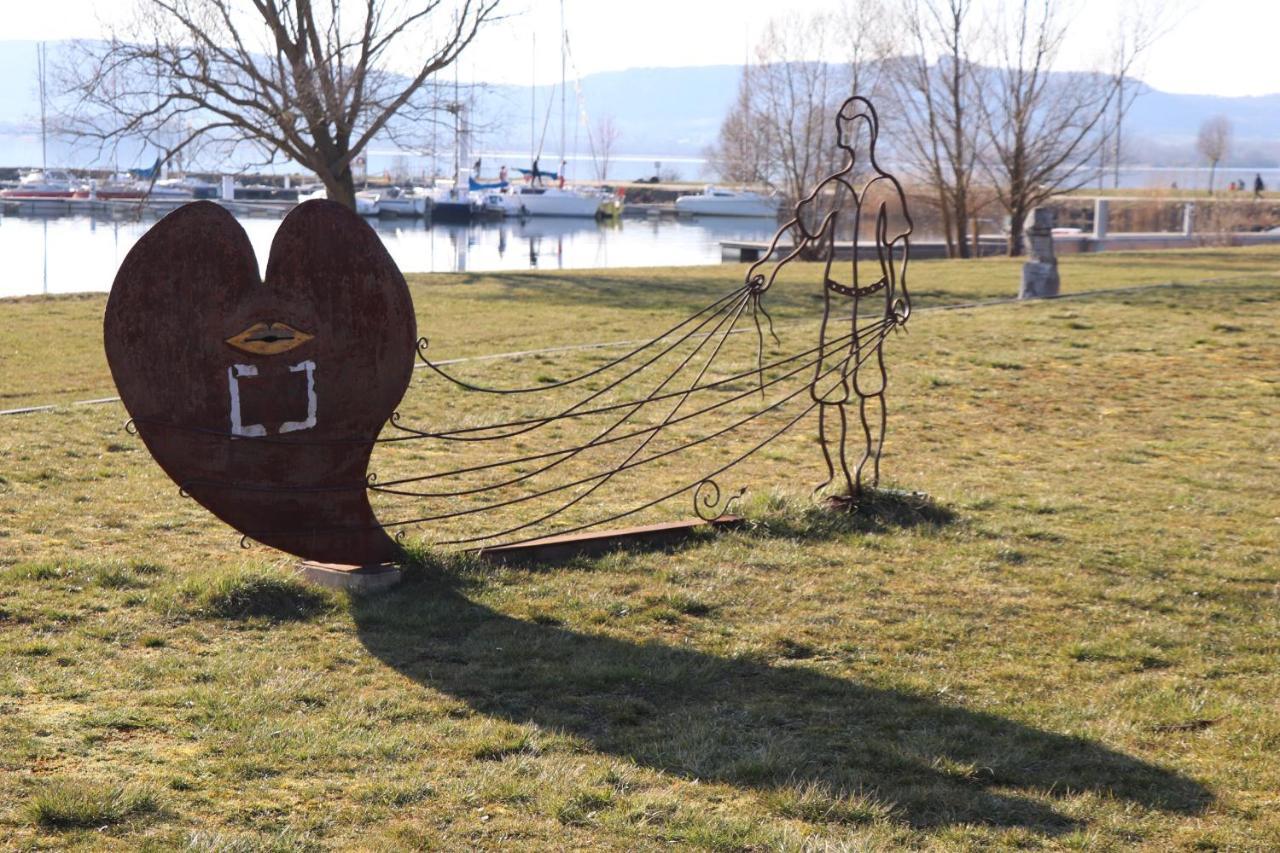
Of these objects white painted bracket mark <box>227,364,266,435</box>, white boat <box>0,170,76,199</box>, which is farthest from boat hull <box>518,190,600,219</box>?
white painted bracket mark <box>227,364,266,435</box>

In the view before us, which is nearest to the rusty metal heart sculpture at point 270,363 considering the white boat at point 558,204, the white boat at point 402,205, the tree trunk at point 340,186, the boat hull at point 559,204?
the tree trunk at point 340,186

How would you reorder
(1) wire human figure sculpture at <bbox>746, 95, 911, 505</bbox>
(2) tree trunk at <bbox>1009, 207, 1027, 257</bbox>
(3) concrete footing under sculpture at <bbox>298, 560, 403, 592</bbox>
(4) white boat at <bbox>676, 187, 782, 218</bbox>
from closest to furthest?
1. (3) concrete footing under sculpture at <bbox>298, 560, 403, 592</bbox>
2. (1) wire human figure sculpture at <bbox>746, 95, 911, 505</bbox>
3. (2) tree trunk at <bbox>1009, 207, 1027, 257</bbox>
4. (4) white boat at <bbox>676, 187, 782, 218</bbox>

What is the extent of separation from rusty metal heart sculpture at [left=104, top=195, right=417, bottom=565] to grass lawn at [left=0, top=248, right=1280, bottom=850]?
1.46 feet

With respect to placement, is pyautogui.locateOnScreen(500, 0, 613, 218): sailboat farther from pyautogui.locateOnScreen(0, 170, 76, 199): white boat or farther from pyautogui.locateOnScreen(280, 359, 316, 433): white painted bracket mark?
pyautogui.locateOnScreen(280, 359, 316, 433): white painted bracket mark

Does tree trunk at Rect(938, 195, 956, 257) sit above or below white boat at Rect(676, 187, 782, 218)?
below

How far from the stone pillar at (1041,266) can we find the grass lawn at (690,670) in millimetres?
8846

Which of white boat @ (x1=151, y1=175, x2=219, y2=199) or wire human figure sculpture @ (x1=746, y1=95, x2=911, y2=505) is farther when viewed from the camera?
white boat @ (x1=151, y1=175, x2=219, y2=199)

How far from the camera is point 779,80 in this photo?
3841cm

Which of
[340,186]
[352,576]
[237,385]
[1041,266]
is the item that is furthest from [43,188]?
[237,385]

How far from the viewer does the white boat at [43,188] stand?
65.4 m

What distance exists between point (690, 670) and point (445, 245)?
1784 inches

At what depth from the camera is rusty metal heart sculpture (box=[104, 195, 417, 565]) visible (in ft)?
17.8

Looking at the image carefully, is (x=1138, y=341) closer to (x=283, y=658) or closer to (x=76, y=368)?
(x=76, y=368)

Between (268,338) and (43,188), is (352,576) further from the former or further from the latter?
(43,188)
